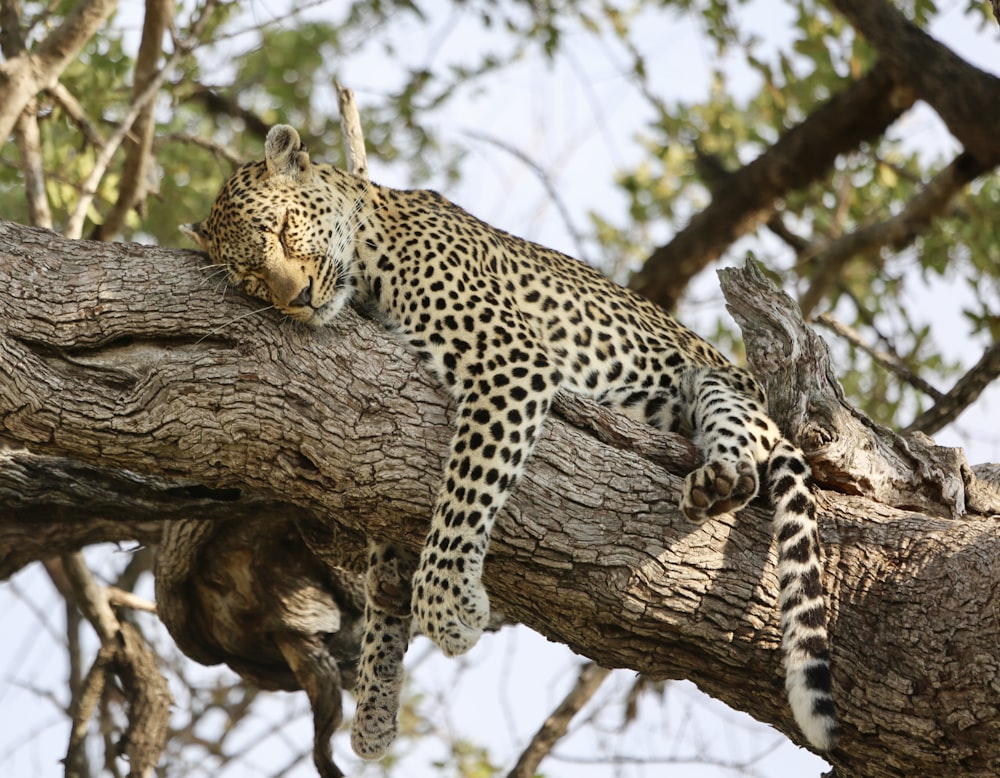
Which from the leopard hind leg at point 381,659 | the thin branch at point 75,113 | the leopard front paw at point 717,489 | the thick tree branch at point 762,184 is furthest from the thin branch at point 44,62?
the thick tree branch at point 762,184

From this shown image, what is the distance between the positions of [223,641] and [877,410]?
17.3ft

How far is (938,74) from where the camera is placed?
30.8 ft

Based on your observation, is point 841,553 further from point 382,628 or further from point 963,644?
point 382,628

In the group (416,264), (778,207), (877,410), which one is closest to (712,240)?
(778,207)

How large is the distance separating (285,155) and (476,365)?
1.52 meters

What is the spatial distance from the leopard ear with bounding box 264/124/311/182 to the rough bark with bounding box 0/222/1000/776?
0.91 metres

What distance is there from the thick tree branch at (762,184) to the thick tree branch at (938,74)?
1.14m

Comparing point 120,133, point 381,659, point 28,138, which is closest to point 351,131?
point 120,133

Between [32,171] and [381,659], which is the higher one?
[32,171]

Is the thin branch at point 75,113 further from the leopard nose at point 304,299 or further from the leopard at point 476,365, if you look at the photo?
the leopard nose at point 304,299

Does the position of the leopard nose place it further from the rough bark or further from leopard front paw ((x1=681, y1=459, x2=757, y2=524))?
leopard front paw ((x1=681, y1=459, x2=757, y2=524))

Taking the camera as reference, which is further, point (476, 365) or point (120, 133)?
point (120, 133)

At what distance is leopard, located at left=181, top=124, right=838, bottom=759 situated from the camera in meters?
5.53

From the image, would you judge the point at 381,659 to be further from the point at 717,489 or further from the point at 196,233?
the point at 196,233
